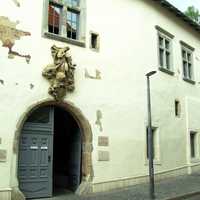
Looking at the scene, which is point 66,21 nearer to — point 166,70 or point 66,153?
point 66,153

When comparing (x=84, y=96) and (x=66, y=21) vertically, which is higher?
(x=66, y=21)

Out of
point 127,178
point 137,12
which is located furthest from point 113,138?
point 137,12

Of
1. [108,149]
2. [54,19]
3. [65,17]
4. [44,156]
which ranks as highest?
[65,17]

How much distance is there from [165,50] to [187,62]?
241 centimetres

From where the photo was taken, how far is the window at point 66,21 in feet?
39.7

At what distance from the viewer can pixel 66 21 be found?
41.4 ft

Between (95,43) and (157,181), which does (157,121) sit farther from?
(95,43)

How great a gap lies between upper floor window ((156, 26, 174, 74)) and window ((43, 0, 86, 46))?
15.2ft

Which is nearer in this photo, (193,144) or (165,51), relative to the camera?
(165,51)

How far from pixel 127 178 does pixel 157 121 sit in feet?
10.4

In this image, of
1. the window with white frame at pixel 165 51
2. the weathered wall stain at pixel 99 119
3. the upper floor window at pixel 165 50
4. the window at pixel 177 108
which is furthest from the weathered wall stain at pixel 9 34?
the window at pixel 177 108

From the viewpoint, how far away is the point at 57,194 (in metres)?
12.0

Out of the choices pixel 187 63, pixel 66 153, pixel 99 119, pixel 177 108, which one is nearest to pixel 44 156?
pixel 66 153

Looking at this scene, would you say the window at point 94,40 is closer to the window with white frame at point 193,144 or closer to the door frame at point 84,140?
the door frame at point 84,140
